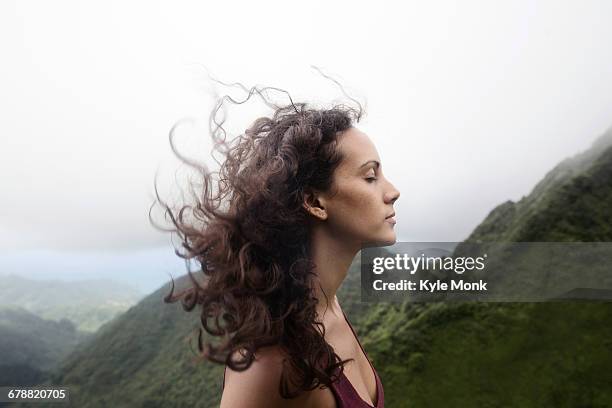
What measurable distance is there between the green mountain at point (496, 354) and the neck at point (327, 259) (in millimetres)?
4869

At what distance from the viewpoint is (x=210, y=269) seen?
133 centimetres

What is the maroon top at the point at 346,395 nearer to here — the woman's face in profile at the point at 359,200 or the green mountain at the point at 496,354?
the woman's face in profile at the point at 359,200

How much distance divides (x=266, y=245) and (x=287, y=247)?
2.5 inches

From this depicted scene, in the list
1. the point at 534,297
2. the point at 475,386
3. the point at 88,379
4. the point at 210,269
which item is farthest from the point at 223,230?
the point at 88,379

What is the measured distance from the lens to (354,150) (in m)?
1.38

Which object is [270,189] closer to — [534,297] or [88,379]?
[534,297]

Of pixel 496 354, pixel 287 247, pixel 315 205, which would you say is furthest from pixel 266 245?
pixel 496 354

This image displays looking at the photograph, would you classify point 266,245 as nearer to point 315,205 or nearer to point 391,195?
point 315,205

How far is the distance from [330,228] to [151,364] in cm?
718

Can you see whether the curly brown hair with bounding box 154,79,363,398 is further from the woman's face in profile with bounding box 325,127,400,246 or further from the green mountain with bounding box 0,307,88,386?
the green mountain with bounding box 0,307,88,386

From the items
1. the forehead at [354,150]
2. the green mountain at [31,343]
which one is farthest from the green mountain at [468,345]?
the forehead at [354,150]

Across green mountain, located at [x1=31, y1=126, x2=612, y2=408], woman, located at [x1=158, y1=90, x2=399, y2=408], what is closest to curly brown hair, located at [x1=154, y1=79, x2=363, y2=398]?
woman, located at [x1=158, y1=90, x2=399, y2=408]

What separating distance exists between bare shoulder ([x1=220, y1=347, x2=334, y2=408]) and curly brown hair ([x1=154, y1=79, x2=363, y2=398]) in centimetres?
2

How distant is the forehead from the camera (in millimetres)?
1363
